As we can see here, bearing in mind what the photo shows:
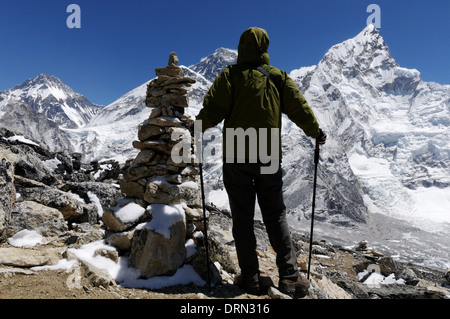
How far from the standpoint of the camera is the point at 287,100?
13.5ft

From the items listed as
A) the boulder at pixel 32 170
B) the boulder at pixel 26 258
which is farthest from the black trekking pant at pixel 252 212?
the boulder at pixel 32 170

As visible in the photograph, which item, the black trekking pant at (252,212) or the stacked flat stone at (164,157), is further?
the stacked flat stone at (164,157)

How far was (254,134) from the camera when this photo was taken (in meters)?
3.94

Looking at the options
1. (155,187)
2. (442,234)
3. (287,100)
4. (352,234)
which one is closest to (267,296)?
(155,187)

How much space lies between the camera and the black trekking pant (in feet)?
13.5

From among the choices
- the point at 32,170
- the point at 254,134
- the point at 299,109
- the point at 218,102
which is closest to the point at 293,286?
the point at 254,134

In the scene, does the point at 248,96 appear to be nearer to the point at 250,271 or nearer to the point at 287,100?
the point at 287,100

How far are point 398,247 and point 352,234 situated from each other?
3400 centimetres

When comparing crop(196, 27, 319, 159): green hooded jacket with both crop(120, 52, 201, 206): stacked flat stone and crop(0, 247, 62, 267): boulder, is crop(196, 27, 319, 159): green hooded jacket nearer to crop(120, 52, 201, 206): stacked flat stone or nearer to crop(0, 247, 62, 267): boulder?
crop(120, 52, 201, 206): stacked flat stone

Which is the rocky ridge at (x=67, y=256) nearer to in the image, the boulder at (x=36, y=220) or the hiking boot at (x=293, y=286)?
the boulder at (x=36, y=220)

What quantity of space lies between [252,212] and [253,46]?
2.31 metres

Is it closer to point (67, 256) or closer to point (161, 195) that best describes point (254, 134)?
point (161, 195)

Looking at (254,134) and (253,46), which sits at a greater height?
(253,46)

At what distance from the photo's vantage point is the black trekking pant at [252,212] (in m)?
4.11
